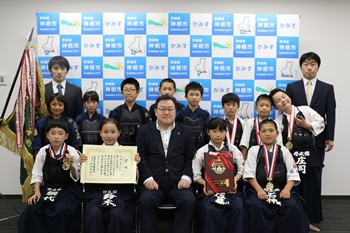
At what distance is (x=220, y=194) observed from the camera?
3348 mm

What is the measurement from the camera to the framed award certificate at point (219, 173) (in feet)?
11.1

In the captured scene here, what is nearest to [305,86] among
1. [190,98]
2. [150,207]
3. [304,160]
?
[304,160]

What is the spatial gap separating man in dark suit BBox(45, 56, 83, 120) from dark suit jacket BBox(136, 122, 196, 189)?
1.38m

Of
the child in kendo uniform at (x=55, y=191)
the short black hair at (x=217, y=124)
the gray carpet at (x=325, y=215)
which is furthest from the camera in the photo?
the gray carpet at (x=325, y=215)

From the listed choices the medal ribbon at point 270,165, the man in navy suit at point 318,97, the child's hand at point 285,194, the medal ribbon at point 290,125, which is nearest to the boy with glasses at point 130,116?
the medal ribbon at point 270,165

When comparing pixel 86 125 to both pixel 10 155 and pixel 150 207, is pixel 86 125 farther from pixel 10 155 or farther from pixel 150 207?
pixel 10 155

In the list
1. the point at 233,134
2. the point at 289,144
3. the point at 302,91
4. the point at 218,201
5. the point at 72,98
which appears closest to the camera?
the point at 218,201

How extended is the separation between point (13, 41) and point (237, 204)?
3.96 m

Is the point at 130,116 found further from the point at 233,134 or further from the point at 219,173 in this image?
the point at 219,173

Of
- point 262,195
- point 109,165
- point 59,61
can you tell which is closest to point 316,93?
point 262,195

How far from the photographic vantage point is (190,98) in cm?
429

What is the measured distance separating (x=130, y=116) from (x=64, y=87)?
3.37 ft

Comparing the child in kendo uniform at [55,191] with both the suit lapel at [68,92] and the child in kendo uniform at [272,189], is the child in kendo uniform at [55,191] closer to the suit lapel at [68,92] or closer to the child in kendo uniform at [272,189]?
the suit lapel at [68,92]

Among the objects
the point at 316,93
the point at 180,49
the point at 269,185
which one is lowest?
the point at 269,185
